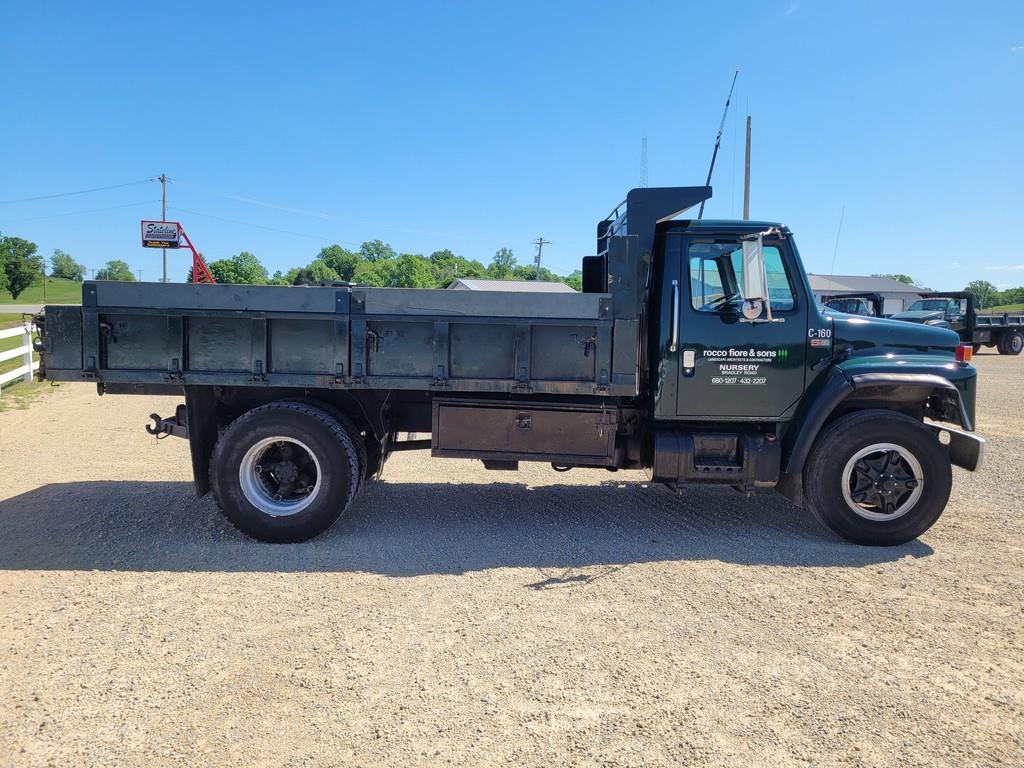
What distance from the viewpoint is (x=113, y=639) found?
11.3ft

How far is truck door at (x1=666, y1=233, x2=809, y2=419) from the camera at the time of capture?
16.8 feet

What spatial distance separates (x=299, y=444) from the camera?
5117 millimetres

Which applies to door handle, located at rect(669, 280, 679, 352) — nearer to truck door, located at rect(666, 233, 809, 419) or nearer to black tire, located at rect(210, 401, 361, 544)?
truck door, located at rect(666, 233, 809, 419)

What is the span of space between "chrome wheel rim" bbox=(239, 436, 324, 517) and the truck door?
119 inches

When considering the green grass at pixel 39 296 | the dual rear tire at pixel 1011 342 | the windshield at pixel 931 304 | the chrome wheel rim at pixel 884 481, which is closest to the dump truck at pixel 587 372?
the chrome wheel rim at pixel 884 481

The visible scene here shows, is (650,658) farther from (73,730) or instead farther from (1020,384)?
(1020,384)

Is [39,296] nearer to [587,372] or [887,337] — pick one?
[587,372]

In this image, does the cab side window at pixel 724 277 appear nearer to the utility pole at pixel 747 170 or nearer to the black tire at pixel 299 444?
the black tire at pixel 299 444

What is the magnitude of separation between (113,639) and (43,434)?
695 cm

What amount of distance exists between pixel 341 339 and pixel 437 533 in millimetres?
1723

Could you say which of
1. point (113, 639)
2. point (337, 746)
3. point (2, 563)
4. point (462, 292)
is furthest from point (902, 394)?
point (2, 563)

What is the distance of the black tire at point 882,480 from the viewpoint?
506 centimetres

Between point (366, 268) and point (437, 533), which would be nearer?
point (437, 533)

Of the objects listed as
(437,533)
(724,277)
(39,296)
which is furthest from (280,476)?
(39,296)
